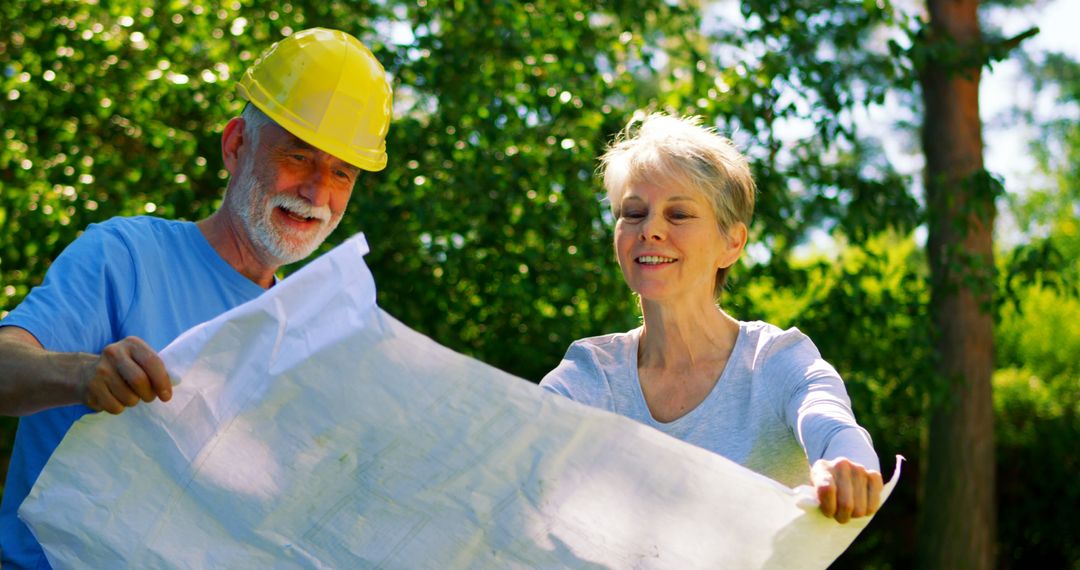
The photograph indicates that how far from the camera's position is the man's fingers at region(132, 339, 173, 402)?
187cm

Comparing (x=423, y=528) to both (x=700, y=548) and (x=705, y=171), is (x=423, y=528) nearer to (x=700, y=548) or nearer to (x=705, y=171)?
(x=700, y=548)

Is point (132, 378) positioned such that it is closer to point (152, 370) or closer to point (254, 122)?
point (152, 370)

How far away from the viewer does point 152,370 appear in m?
1.87

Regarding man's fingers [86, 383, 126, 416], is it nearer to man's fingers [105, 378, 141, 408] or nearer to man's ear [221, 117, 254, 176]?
man's fingers [105, 378, 141, 408]

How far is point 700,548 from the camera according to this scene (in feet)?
6.43

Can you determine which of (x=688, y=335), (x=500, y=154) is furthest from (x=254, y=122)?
(x=500, y=154)

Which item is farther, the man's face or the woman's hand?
the man's face

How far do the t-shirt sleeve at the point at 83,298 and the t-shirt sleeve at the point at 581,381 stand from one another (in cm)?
82

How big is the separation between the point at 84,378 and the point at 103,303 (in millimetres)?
384

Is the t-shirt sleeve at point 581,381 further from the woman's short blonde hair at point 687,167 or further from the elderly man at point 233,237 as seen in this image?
the elderly man at point 233,237

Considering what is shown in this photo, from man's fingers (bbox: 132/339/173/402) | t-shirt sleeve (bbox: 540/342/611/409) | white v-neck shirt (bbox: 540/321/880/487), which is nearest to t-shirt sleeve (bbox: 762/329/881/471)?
white v-neck shirt (bbox: 540/321/880/487)

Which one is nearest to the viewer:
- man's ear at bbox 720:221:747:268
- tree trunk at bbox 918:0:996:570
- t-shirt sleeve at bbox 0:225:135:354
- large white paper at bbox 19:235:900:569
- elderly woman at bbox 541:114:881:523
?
large white paper at bbox 19:235:900:569

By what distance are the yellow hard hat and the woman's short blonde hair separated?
53 cm

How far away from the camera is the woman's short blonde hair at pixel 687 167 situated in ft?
7.88
